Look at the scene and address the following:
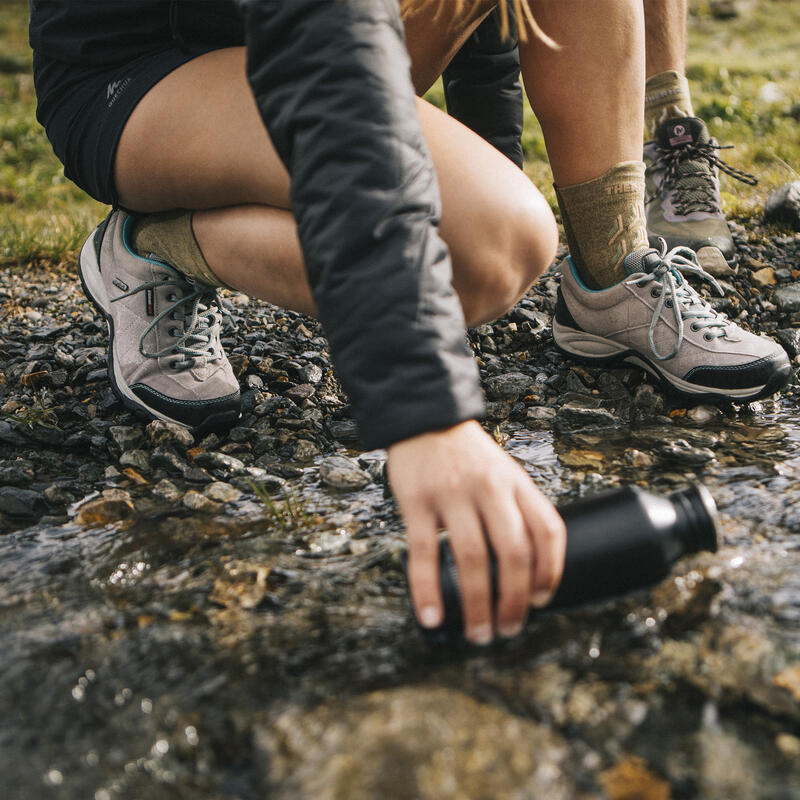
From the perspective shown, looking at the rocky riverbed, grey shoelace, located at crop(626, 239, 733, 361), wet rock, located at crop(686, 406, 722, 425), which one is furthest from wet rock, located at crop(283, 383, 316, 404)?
wet rock, located at crop(686, 406, 722, 425)

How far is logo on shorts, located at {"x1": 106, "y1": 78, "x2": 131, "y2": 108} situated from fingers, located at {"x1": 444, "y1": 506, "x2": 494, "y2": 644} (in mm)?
1845

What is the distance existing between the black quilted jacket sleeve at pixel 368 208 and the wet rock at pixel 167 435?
1.30m

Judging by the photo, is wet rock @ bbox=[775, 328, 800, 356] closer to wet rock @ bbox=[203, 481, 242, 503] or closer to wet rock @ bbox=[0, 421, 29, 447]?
wet rock @ bbox=[203, 481, 242, 503]

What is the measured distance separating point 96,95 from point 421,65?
114 cm

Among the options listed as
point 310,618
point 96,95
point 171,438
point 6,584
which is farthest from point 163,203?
point 310,618

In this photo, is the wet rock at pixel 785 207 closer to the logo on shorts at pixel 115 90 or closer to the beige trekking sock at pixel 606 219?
the beige trekking sock at pixel 606 219

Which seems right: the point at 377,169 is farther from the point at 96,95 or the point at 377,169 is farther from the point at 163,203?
the point at 96,95

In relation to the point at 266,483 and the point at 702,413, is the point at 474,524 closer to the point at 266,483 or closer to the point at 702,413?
the point at 266,483

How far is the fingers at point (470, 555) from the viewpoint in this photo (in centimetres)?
125

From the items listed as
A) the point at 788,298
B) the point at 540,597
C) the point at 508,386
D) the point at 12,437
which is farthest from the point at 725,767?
the point at 788,298

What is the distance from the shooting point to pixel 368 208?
4.62 feet

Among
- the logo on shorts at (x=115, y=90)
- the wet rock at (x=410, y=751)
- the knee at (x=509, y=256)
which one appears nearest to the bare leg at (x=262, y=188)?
the knee at (x=509, y=256)

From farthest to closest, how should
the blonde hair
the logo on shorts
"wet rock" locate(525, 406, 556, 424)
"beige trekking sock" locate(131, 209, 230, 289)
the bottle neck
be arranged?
"wet rock" locate(525, 406, 556, 424), "beige trekking sock" locate(131, 209, 230, 289), the logo on shorts, the blonde hair, the bottle neck

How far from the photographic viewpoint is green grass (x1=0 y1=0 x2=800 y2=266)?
16.6ft
